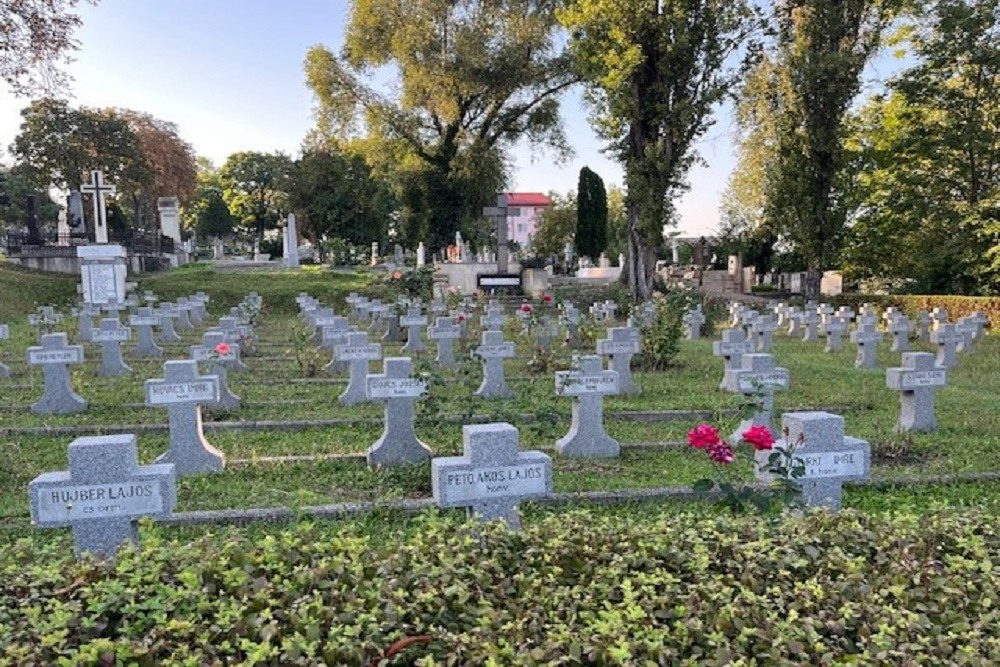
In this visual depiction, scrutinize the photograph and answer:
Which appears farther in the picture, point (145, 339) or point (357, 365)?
point (145, 339)

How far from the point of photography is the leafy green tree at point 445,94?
2841cm

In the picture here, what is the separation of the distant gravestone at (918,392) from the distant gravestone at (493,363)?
13.2 feet

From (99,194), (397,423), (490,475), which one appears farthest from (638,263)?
(490,475)

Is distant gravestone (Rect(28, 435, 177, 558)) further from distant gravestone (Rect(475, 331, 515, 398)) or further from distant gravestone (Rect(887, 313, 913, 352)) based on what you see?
distant gravestone (Rect(887, 313, 913, 352))

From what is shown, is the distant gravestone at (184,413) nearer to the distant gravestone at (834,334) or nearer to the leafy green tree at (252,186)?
the distant gravestone at (834,334)

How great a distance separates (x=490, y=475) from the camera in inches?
157

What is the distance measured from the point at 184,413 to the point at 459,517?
2.67 m

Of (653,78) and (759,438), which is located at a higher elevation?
(653,78)

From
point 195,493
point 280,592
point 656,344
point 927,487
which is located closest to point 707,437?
point 280,592

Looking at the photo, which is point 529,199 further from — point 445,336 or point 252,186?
point 445,336

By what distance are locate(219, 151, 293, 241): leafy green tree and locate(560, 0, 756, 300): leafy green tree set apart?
100 feet

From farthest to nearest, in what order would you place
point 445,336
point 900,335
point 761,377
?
point 900,335 → point 445,336 → point 761,377

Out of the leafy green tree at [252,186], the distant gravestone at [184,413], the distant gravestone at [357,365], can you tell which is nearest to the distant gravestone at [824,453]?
the distant gravestone at [184,413]

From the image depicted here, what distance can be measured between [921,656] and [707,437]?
5.21 ft
